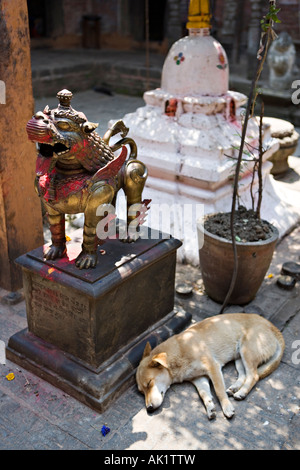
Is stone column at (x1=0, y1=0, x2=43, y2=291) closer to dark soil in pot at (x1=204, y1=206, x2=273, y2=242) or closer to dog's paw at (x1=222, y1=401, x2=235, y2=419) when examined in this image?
dark soil in pot at (x1=204, y1=206, x2=273, y2=242)

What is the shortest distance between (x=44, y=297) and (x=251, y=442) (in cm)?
172

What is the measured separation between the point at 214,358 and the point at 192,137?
2813 millimetres

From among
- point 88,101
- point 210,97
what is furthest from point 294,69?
point 210,97

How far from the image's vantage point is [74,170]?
10.7 ft

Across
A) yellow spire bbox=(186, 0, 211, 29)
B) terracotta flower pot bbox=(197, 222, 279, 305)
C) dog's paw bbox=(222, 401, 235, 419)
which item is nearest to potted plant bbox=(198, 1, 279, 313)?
terracotta flower pot bbox=(197, 222, 279, 305)

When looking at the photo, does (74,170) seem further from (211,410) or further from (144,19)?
(144,19)

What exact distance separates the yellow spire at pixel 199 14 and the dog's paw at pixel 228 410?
4.27m

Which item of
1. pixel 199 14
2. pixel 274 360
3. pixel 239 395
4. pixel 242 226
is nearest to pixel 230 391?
pixel 239 395

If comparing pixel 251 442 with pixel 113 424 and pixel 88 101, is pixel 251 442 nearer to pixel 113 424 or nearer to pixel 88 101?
pixel 113 424

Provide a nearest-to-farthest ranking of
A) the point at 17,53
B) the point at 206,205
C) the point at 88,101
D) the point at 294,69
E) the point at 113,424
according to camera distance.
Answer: the point at 113,424 < the point at 17,53 < the point at 206,205 < the point at 294,69 < the point at 88,101

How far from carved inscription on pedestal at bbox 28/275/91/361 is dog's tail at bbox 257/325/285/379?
1282 mm

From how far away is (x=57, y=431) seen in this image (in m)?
3.20

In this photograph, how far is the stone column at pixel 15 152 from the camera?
4.10 metres
